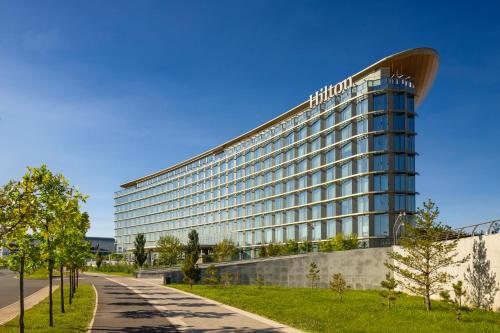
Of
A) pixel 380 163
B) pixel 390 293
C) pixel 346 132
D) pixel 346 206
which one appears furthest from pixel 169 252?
pixel 390 293

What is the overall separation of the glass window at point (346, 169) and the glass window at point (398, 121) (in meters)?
8.32

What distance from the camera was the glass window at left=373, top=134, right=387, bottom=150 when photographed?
69.2 m

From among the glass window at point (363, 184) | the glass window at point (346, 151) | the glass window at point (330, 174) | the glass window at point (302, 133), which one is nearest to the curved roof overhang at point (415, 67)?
the glass window at point (302, 133)

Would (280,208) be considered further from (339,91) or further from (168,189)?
(168,189)

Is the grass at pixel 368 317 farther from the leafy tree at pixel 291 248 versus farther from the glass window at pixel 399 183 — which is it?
the leafy tree at pixel 291 248

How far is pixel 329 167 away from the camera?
78.5m

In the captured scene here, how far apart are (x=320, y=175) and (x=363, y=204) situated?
11.4m

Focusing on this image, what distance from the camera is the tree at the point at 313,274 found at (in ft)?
155

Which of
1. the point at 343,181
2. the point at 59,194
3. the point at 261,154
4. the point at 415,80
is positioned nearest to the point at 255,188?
the point at 261,154

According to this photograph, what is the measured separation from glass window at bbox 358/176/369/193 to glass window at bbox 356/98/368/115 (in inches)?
361

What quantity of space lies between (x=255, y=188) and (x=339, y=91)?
31341 mm

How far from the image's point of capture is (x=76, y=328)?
65.8 ft

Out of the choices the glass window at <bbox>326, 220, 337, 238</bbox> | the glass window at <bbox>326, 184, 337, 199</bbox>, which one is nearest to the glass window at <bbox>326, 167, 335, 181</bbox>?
the glass window at <bbox>326, 184, 337, 199</bbox>

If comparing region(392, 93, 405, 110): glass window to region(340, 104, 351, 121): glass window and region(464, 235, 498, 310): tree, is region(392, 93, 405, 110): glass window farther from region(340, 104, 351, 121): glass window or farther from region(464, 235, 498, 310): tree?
region(464, 235, 498, 310): tree
